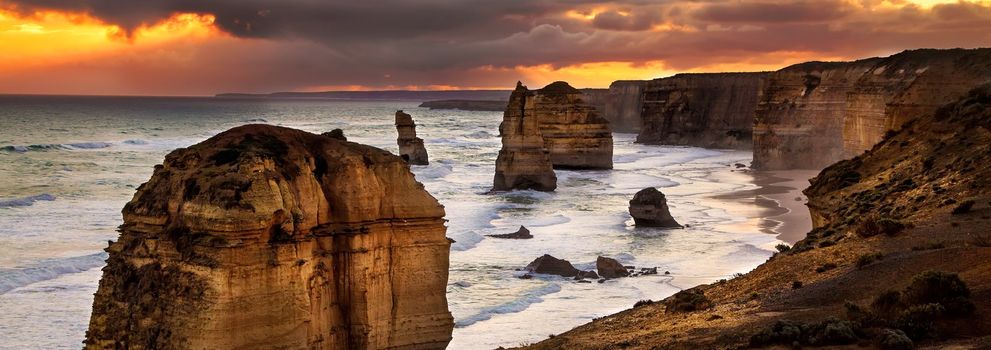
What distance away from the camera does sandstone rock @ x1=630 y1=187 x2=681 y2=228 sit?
38.7 m

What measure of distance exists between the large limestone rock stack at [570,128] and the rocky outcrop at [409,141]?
30.1 feet

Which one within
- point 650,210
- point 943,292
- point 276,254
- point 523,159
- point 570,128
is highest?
point 276,254

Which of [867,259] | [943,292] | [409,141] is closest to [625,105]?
[409,141]

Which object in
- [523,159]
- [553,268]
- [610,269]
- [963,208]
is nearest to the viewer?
[963,208]

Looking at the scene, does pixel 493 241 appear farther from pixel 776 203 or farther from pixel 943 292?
pixel 943 292

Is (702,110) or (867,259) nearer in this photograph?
(867,259)

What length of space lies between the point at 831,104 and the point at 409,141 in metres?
28.8

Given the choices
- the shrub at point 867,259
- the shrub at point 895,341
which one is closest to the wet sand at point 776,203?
the shrub at point 867,259

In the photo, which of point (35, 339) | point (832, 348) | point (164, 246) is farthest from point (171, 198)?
point (35, 339)

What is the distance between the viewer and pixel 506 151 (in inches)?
2212

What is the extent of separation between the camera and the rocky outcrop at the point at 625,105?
500 feet

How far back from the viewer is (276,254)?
12508mm

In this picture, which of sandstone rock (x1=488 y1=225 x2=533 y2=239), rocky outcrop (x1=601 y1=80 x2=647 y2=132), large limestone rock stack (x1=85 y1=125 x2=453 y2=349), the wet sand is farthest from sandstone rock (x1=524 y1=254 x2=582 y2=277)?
rocky outcrop (x1=601 y1=80 x2=647 y2=132)

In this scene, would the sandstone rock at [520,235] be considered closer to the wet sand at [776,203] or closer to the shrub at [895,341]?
the wet sand at [776,203]
